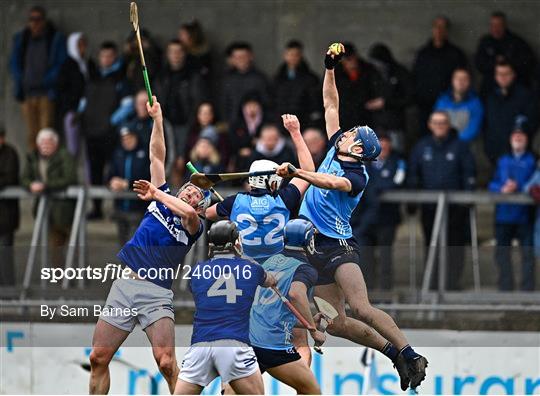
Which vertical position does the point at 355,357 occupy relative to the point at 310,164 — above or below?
below

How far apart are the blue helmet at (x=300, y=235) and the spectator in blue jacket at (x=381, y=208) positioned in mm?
1249

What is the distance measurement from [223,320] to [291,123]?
5.28ft

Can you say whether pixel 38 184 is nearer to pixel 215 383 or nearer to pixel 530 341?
pixel 215 383

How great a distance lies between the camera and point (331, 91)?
57.3 ft

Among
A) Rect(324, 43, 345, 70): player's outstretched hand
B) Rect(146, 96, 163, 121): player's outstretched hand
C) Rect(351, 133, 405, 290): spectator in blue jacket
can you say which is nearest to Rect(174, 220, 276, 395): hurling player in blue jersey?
Rect(146, 96, 163, 121): player's outstretched hand

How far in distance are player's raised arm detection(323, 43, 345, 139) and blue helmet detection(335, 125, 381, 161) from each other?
188 mm

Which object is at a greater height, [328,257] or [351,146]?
[351,146]

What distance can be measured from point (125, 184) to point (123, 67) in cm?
86

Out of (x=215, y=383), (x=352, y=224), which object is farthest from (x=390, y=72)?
(x=215, y=383)

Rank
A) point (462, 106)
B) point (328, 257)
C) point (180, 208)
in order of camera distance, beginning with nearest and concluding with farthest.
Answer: point (180, 208) < point (328, 257) < point (462, 106)

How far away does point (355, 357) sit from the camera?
61.6ft

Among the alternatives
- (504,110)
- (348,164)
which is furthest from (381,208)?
(348,164)

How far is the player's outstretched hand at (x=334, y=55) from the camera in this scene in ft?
56.4

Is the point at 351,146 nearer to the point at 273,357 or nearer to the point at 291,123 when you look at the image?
the point at 291,123
